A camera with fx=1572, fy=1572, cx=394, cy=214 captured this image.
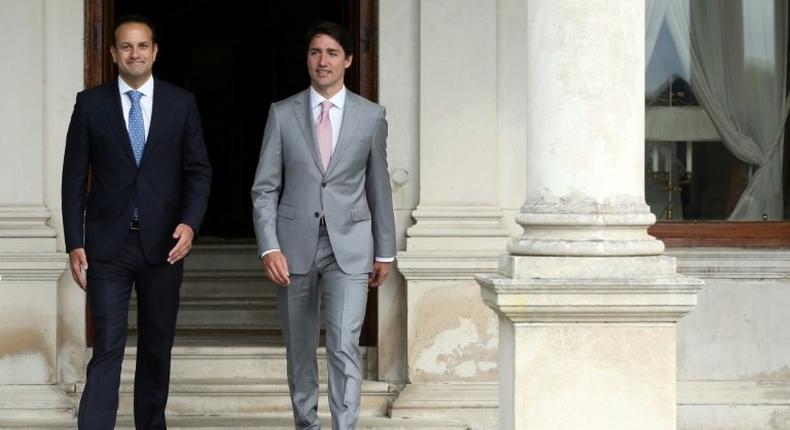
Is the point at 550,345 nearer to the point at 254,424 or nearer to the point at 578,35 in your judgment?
the point at 578,35

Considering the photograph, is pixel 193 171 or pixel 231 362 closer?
pixel 193 171

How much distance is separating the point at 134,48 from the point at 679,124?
3492mm

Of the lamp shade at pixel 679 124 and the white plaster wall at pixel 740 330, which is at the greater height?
the lamp shade at pixel 679 124

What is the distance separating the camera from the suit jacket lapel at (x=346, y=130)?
6938 millimetres

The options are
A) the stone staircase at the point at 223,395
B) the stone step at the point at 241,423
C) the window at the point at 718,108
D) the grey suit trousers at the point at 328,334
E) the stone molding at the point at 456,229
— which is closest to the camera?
the grey suit trousers at the point at 328,334

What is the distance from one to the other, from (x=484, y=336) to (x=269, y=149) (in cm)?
194

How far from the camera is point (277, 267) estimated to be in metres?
6.83

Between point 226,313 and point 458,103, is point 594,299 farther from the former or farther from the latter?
point 226,313

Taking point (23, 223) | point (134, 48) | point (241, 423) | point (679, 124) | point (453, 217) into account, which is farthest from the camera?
point (679, 124)

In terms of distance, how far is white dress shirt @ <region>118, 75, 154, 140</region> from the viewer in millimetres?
7070

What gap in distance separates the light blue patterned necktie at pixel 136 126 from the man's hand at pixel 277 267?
756 millimetres

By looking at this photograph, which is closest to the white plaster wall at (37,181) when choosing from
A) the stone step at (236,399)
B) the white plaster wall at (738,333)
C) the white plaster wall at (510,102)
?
the stone step at (236,399)

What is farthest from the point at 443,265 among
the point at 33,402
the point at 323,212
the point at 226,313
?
the point at 226,313

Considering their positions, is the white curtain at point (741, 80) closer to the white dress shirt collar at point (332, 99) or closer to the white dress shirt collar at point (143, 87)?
the white dress shirt collar at point (332, 99)
